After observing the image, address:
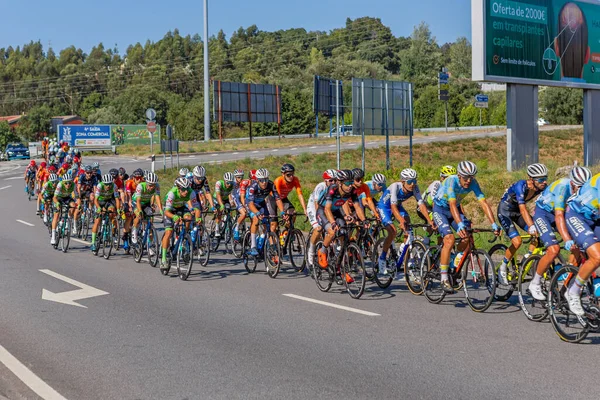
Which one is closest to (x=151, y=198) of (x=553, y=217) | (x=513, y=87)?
(x=553, y=217)

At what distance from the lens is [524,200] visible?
32.0 feet

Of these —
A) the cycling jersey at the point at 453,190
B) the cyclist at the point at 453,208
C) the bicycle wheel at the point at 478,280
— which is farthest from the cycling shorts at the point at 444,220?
the bicycle wheel at the point at 478,280

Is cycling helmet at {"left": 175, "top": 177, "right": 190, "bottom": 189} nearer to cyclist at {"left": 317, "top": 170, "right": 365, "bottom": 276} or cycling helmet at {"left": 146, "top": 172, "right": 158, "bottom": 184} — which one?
cycling helmet at {"left": 146, "top": 172, "right": 158, "bottom": 184}

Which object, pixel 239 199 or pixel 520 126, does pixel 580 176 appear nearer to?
pixel 239 199

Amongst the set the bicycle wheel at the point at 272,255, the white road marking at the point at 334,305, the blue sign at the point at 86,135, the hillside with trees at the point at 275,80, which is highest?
the hillside with trees at the point at 275,80

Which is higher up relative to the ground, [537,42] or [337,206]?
[537,42]

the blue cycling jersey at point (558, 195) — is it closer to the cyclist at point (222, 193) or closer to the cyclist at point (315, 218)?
the cyclist at point (315, 218)

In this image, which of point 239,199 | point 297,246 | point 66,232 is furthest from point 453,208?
point 66,232

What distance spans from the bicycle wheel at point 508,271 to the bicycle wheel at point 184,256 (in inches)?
207

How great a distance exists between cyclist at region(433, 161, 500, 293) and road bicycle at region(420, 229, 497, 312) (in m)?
0.12

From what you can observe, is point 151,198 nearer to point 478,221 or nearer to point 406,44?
point 478,221

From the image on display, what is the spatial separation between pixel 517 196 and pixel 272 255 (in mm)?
4752

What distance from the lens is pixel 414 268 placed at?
10.9m

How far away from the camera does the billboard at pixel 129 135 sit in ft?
241
